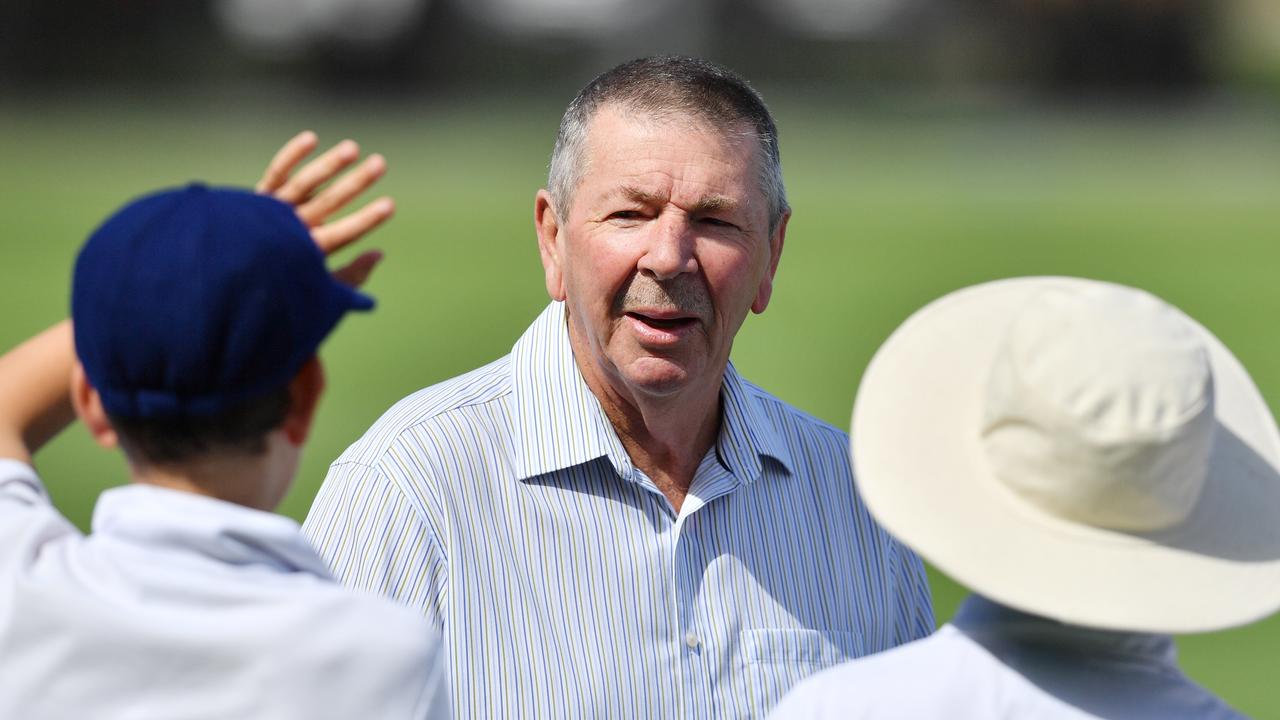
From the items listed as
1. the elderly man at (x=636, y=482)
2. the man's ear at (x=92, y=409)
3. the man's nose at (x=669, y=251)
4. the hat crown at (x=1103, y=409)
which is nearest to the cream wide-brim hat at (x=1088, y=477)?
the hat crown at (x=1103, y=409)

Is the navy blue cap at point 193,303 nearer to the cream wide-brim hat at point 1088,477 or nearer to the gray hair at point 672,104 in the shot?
the cream wide-brim hat at point 1088,477

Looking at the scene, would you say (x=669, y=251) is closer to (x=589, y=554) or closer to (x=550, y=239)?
(x=550, y=239)

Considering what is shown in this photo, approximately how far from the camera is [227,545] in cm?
186

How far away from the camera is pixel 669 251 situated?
10.3ft

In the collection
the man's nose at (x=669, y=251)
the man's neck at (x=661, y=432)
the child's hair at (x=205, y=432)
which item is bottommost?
the man's neck at (x=661, y=432)

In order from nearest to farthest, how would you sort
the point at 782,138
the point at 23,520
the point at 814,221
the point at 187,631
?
the point at 187,631 < the point at 23,520 < the point at 814,221 < the point at 782,138

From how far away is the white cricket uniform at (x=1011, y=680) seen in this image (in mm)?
1936

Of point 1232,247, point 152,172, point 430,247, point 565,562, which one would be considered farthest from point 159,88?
point 565,562

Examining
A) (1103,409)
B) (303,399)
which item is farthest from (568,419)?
(1103,409)

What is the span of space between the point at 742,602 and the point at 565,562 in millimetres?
335

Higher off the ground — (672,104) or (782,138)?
(672,104)

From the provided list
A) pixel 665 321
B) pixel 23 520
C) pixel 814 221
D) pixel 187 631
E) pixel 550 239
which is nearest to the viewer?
pixel 187 631

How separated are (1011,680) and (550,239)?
1721 millimetres

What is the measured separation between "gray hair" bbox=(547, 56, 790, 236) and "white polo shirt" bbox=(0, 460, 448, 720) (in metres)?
1.56
